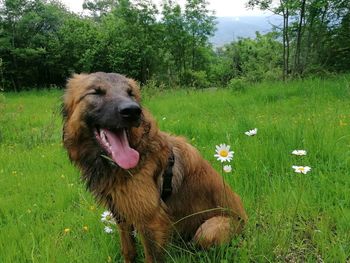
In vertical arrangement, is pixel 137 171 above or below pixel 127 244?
above

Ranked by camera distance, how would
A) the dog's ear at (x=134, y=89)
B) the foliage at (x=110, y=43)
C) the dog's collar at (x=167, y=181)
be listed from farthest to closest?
the foliage at (x=110, y=43) < the dog's ear at (x=134, y=89) < the dog's collar at (x=167, y=181)

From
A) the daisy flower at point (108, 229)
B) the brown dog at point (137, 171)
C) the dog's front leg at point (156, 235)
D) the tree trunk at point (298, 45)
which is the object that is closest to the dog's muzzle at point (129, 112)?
the brown dog at point (137, 171)

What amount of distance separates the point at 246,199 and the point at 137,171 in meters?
1.26

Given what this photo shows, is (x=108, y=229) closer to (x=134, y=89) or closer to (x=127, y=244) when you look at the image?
(x=127, y=244)

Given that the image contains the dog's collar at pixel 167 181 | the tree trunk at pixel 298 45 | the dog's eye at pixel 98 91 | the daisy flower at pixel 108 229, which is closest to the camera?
the dog's eye at pixel 98 91

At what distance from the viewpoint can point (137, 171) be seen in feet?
8.89

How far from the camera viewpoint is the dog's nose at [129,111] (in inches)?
97.2

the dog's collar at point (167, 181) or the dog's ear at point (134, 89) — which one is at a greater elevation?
the dog's ear at point (134, 89)

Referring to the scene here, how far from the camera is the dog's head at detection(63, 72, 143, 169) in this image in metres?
2.54

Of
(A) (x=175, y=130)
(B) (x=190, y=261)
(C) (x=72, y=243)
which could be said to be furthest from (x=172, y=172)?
(A) (x=175, y=130)

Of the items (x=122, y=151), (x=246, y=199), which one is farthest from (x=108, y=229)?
(x=246, y=199)

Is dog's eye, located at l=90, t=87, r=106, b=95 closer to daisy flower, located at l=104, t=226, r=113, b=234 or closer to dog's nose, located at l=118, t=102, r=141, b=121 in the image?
dog's nose, located at l=118, t=102, r=141, b=121

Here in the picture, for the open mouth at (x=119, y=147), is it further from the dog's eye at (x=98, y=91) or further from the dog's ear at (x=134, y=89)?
the dog's ear at (x=134, y=89)

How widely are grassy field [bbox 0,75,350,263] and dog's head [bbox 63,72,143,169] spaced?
2.48ft
